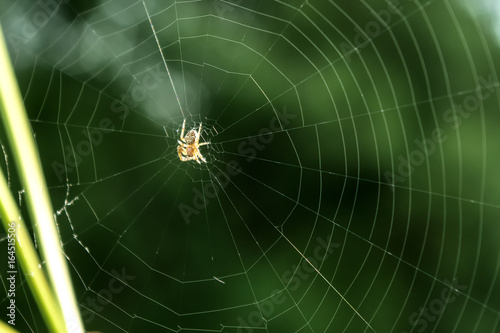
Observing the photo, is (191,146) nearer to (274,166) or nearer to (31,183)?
(274,166)

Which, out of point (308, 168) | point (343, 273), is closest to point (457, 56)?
point (308, 168)

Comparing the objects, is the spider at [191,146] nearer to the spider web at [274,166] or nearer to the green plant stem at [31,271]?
the spider web at [274,166]

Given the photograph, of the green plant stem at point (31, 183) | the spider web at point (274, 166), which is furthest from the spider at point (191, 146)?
the green plant stem at point (31, 183)

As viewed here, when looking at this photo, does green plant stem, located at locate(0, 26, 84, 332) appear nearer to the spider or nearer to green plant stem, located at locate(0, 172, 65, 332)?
green plant stem, located at locate(0, 172, 65, 332)

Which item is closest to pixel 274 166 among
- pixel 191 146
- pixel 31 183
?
pixel 191 146

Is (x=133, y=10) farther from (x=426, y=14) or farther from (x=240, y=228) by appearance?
(x=426, y=14)

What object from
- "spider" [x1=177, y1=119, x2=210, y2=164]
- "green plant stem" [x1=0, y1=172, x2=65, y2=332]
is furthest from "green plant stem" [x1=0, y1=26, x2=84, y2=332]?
"spider" [x1=177, y1=119, x2=210, y2=164]
